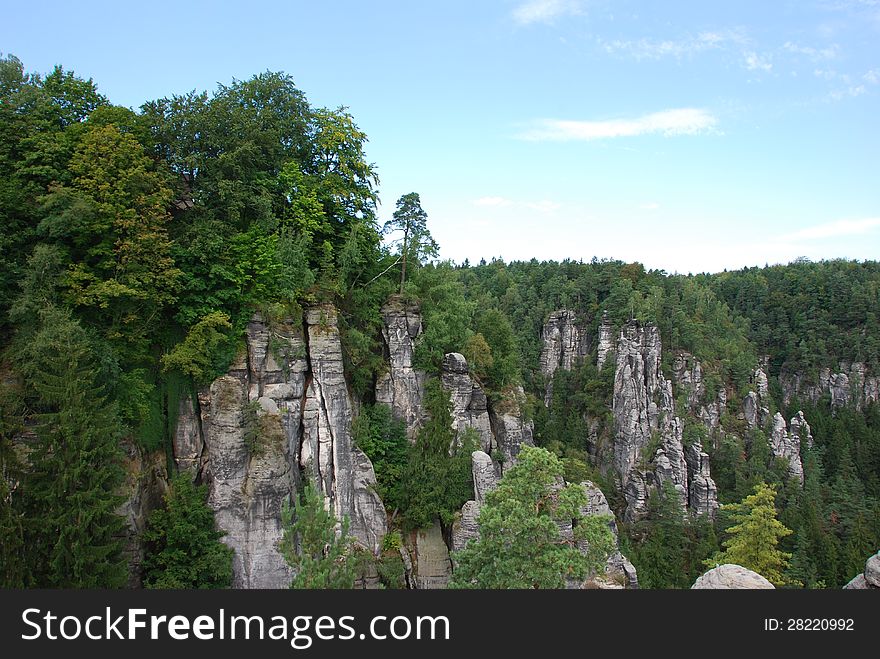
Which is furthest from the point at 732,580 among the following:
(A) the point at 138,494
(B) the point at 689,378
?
(B) the point at 689,378

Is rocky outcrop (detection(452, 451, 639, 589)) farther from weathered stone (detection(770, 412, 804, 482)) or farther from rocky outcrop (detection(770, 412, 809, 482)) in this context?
weathered stone (detection(770, 412, 804, 482))

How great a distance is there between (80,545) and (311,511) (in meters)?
6.14

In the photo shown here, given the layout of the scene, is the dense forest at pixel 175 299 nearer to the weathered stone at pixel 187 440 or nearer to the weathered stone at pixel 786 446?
the weathered stone at pixel 187 440

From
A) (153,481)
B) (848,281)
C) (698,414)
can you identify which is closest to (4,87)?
(153,481)

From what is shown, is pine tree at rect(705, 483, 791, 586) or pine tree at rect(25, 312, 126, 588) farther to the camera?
pine tree at rect(705, 483, 791, 586)

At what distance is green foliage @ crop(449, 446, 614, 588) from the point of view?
12633 mm

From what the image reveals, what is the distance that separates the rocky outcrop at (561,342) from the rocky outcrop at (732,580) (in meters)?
66.7

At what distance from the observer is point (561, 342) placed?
82125 millimetres

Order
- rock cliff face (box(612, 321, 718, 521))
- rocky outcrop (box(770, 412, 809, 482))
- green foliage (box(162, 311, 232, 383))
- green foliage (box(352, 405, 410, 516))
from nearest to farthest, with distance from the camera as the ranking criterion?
green foliage (box(162, 311, 232, 383)) → green foliage (box(352, 405, 410, 516)) → rock cliff face (box(612, 321, 718, 521)) → rocky outcrop (box(770, 412, 809, 482))

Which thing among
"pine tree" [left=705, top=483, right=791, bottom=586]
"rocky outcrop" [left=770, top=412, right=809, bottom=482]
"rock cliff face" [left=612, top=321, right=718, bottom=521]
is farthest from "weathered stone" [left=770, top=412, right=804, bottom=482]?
"pine tree" [left=705, top=483, right=791, bottom=586]

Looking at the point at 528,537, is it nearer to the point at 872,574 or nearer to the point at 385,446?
the point at 872,574

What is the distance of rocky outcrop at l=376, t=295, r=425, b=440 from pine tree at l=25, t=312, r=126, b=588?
11.1 meters

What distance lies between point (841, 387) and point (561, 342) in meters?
44.8

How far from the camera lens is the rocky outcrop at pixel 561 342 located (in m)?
80.6
